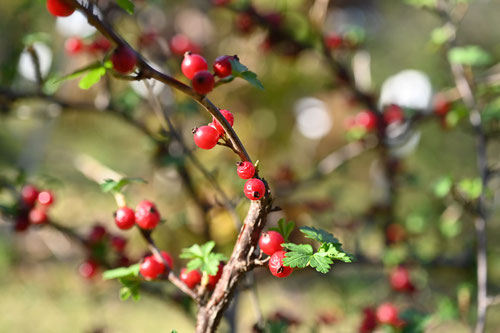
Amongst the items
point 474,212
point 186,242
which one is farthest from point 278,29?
point 186,242

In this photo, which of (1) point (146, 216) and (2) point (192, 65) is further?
(1) point (146, 216)

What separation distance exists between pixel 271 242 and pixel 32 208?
86cm

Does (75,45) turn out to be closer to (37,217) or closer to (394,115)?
(37,217)

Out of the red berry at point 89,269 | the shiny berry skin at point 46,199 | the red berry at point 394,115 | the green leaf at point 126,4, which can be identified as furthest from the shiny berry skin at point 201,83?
the red berry at point 394,115

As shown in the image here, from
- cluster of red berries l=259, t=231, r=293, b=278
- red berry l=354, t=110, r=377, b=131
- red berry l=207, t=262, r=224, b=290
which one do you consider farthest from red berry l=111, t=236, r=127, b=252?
red berry l=354, t=110, r=377, b=131

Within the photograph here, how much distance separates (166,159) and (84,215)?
5115 mm

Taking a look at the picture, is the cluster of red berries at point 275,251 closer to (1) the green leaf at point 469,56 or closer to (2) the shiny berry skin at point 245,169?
(2) the shiny berry skin at point 245,169

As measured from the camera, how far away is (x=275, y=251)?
745 millimetres

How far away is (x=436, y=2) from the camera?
1.50 m

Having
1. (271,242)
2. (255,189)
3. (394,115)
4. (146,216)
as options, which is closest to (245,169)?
(255,189)

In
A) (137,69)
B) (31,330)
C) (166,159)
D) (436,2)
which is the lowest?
(31,330)

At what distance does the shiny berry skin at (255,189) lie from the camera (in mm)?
655

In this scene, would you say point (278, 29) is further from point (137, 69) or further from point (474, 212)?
point (137, 69)

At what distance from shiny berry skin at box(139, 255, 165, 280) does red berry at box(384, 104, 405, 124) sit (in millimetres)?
1337
